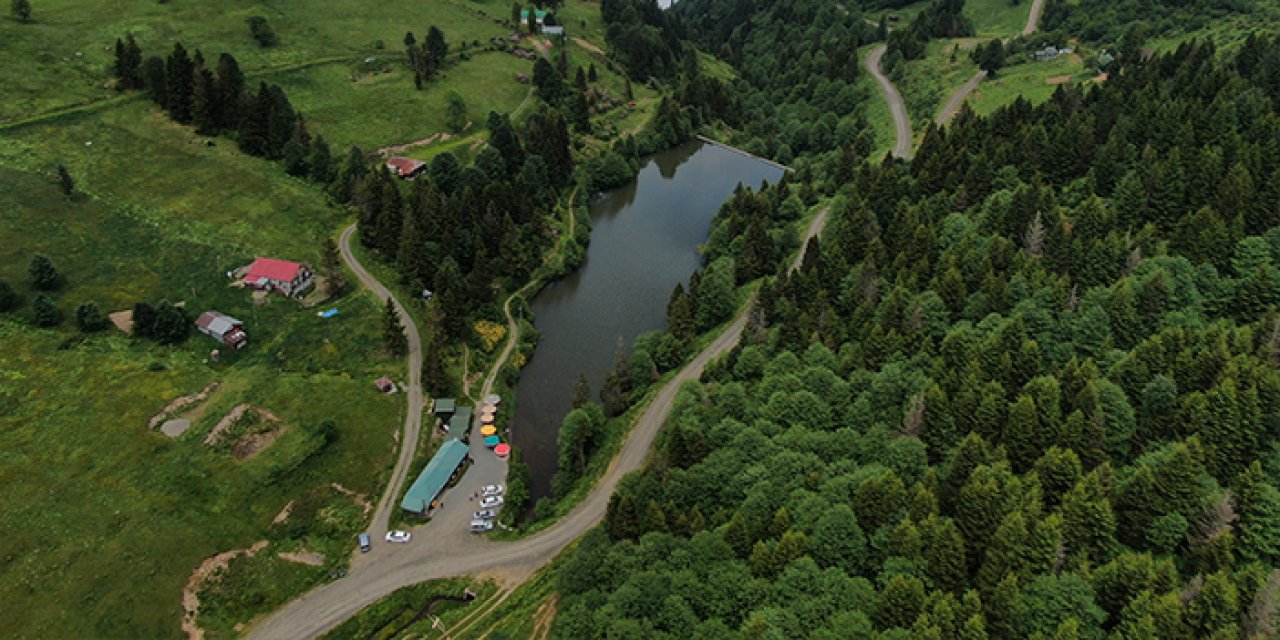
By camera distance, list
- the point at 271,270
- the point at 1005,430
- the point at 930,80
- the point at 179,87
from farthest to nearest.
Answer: the point at 930,80
the point at 179,87
the point at 271,270
the point at 1005,430

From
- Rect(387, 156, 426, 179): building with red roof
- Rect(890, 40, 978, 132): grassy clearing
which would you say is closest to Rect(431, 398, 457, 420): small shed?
Rect(387, 156, 426, 179): building with red roof

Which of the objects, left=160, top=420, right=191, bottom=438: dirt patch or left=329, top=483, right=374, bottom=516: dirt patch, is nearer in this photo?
left=329, top=483, right=374, bottom=516: dirt patch

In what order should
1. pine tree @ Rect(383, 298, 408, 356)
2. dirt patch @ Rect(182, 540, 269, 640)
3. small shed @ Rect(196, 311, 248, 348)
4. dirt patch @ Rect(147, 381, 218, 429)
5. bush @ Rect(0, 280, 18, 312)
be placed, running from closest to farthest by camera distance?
1. dirt patch @ Rect(182, 540, 269, 640)
2. dirt patch @ Rect(147, 381, 218, 429)
3. bush @ Rect(0, 280, 18, 312)
4. small shed @ Rect(196, 311, 248, 348)
5. pine tree @ Rect(383, 298, 408, 356)

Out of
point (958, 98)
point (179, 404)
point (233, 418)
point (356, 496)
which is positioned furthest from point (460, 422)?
point (958, 98)

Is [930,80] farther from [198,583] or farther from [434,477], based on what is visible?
[198,583]

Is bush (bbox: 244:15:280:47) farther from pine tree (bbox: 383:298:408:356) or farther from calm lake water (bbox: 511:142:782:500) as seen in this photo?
pine tree (bbox: 383:298:408:356)

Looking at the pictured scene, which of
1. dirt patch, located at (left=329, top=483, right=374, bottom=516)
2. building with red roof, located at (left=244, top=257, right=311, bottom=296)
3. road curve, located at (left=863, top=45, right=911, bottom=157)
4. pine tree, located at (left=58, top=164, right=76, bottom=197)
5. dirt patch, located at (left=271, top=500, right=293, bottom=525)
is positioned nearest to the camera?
dirt patch, located at (left=271, top=500, right=293, bottom=525)

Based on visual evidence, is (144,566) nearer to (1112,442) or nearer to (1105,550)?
(1105,550)
